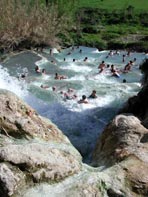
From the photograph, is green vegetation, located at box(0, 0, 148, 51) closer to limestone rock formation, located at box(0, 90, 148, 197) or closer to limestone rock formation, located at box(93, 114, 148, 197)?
limestone rock formation, located at box(93, 114, 148, 197)

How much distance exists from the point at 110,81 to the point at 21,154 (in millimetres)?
25617

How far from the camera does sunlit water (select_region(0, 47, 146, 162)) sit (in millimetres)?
21192

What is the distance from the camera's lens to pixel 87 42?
49906 millimetres

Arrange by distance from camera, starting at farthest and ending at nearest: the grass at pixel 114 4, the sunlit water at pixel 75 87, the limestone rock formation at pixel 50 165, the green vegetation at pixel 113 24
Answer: the grass at pixel 114 4 → the green vegetation at pixel 113 24 → the sunlit water at pixel 75 87 → the limestone rock formation at pixel 50 165

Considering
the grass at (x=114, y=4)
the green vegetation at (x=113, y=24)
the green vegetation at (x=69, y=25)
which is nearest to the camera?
the green vegetation at (x=69, y=25)

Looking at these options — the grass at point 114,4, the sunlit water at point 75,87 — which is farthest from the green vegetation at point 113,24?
the sunlit water at point 75,87

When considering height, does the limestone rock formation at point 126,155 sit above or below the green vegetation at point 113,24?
above

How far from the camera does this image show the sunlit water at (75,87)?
69.5 ft

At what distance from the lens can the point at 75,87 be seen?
97.9 ft

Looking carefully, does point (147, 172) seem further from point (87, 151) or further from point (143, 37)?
point (143, 37)

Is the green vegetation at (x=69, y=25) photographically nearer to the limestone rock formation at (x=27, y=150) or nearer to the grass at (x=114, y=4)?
the grass at (x=114, y=4)

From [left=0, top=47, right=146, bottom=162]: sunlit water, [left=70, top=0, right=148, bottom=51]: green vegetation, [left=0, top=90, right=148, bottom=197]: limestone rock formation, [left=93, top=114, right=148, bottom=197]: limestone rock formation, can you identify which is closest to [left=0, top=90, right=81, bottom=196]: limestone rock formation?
[left=0, top=90, right=148, bottom=197]: limestone rock formation

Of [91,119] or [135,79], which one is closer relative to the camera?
[91,119]

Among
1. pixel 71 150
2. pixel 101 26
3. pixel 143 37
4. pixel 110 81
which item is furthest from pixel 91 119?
pixel 101 26
